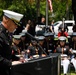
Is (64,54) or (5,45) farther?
(64,54)

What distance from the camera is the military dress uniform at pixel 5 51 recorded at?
181 inches

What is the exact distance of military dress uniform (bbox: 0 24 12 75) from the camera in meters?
4.59

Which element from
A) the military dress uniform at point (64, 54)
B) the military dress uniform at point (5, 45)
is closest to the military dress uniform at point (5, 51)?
the military dress uniform at point (5, 45)

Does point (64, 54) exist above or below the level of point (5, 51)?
below

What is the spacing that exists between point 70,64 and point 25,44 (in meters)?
2.22

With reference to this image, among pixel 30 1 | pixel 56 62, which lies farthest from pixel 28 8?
pixel 56 62

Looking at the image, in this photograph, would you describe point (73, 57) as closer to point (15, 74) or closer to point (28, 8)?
point (15, 74)

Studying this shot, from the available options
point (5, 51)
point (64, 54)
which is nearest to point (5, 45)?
point (5, 51)

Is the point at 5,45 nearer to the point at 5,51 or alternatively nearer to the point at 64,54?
the point at 5,51

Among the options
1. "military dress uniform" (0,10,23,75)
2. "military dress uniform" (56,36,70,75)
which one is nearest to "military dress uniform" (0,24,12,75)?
"military dress uniform" (0,10,23,75)

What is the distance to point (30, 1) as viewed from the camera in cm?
4134

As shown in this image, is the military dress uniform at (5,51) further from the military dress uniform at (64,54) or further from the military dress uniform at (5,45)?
the military dress uniform at (64,54)

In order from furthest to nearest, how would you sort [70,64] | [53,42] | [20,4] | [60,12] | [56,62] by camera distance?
1. [60,12]
2. [20,4]
3. [53,42]
4. [70,64]
5. [56,62]

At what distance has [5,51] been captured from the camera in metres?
4.68
